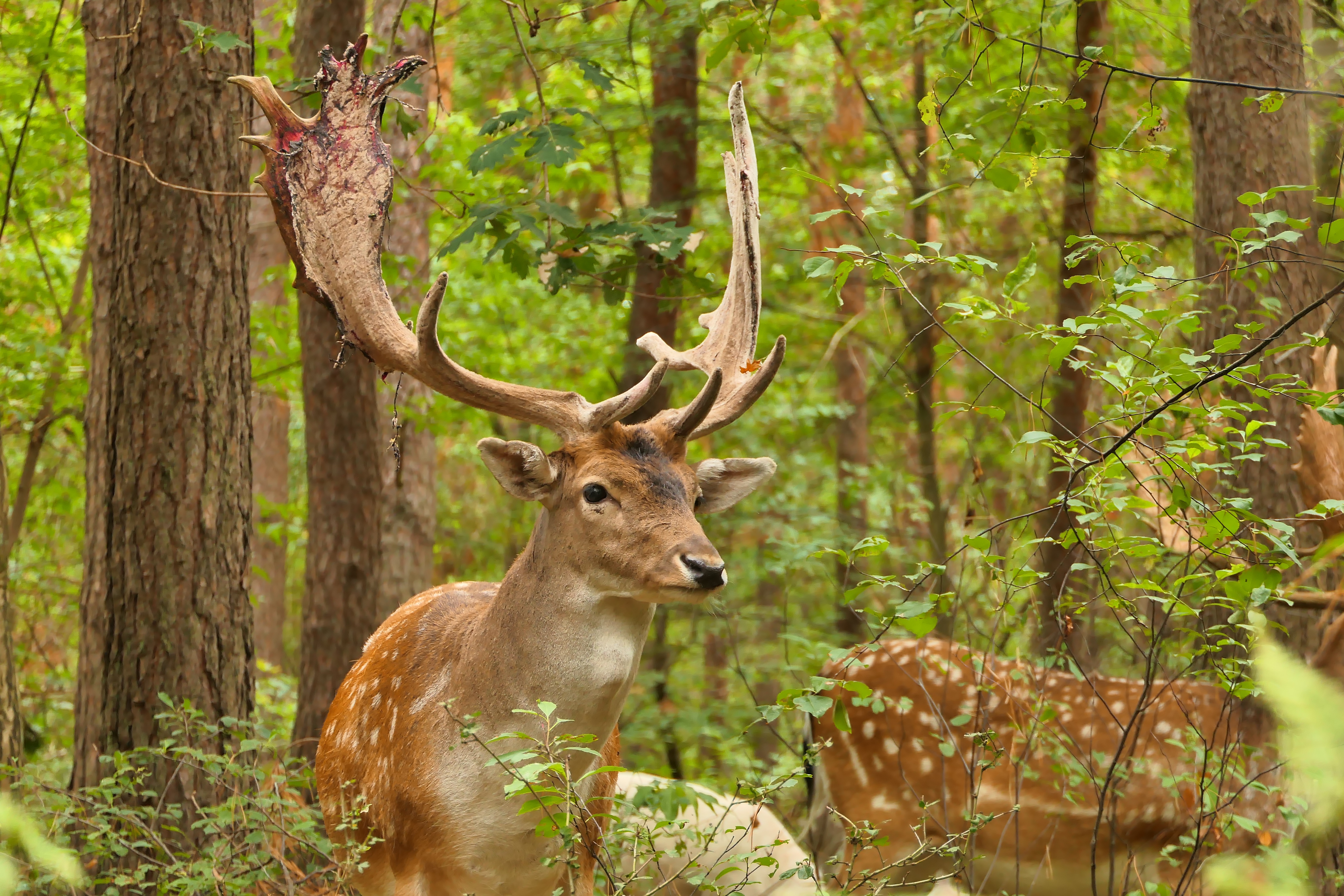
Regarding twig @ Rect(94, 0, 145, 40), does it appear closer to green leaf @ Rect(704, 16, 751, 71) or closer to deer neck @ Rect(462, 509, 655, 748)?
green leaf @ Rect(704, 16, 751, 71)

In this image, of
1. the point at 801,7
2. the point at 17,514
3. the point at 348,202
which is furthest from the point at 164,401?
the point at 17,514

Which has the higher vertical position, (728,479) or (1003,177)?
(1003,177)

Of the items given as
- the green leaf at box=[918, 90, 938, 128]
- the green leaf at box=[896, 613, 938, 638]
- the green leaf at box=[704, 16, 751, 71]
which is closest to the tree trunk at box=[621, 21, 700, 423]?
the green leaf at box=[704, 16, 751, 71]

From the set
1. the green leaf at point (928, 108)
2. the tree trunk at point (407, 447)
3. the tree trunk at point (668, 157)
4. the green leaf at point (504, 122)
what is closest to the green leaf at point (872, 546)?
the green leaf at point (928, 108)

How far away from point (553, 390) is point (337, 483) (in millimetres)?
3037

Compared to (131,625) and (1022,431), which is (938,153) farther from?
(131,625)

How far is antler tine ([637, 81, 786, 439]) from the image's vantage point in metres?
4.88

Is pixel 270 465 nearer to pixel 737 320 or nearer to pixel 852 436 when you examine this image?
pixel 852 436

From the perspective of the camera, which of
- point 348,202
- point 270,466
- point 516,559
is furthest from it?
point 270,466

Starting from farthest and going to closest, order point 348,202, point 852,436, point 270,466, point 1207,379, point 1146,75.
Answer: point 270,466 → point 852,436 → point 348,202 → point 1146,75 → point 1207,379

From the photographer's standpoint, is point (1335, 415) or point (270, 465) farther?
point (270, 465)

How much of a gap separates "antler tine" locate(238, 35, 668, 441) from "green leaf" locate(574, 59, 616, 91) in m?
1.82

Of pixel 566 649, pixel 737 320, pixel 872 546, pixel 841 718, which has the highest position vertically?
pixel 737 320

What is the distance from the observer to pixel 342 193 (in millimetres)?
4840
